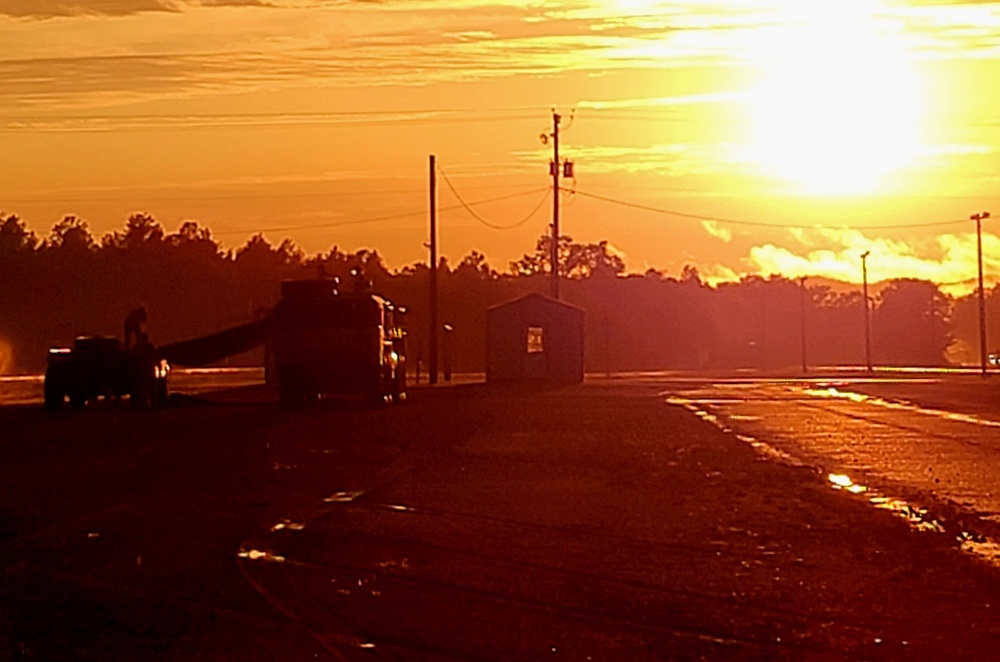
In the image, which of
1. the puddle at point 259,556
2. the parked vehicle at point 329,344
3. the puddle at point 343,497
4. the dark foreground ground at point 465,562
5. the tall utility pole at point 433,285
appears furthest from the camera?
the tall utility pole at point 433,285

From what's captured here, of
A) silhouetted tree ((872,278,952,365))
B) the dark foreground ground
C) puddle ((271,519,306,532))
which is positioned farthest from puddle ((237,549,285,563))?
silhouetted tree ((872,278,952,365))

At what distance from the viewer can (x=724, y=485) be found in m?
21.6

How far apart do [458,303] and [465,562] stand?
12476 centimetres

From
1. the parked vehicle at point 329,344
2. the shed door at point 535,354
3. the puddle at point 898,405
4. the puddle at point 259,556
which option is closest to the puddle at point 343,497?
the puddle at point 259,556

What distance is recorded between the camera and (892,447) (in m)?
28.9

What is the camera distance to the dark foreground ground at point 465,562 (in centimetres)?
1088

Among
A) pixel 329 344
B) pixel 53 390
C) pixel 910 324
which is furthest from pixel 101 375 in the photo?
pixel 910 324

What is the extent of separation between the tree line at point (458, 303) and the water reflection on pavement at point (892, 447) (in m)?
50.6

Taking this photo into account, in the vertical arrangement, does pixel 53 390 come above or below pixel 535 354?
below

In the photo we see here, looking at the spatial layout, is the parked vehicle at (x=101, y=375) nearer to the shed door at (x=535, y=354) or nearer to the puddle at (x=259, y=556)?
the shed door at (x=535, y=354)

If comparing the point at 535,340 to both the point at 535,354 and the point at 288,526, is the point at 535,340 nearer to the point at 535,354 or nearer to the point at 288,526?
the point at 535,354

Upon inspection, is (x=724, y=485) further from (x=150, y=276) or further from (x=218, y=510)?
(x=150, y=276)

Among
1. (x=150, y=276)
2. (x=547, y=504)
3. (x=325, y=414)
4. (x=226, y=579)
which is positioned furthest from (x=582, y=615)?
(x=150, y=276)

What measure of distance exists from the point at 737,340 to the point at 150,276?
62148mm
